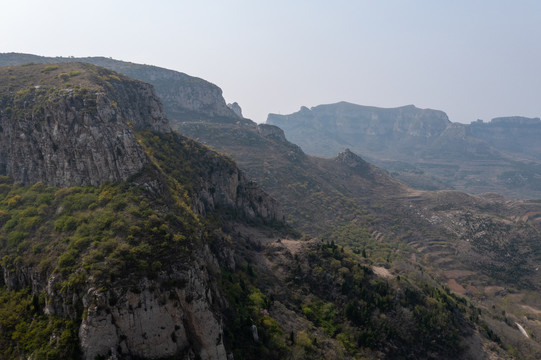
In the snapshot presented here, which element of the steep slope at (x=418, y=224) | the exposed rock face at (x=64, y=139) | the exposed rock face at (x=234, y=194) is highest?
the exposed rock face at (x=64, y=139)

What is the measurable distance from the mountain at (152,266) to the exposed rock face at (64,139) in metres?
0.25

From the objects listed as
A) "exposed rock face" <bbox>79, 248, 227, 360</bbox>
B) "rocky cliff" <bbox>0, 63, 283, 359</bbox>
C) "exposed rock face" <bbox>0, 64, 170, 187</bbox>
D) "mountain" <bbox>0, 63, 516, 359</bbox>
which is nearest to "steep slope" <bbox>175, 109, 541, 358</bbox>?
"mountain" <bbox>0, 63, 516, 359</bbox>

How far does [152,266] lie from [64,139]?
121 ft

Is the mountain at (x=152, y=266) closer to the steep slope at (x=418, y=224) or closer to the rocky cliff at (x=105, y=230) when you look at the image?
the rocky cliff at (x=105, y=230)

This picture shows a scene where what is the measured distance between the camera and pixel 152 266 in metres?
34.1

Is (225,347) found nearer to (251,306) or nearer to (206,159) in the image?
(251,306)

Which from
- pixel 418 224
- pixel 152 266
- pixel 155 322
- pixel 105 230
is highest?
pixel 105 230

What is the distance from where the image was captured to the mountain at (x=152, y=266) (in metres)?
31.7

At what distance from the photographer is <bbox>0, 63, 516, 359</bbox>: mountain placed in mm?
31656

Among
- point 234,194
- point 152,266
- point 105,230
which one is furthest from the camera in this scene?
point 234,194

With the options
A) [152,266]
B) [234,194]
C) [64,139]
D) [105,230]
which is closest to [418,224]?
[234,194]

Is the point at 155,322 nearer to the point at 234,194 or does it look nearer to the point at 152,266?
the point at 152,266

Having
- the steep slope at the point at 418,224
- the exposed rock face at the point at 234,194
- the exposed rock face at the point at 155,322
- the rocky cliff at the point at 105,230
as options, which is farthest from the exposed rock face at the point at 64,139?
the steep slope at the point at 418,224

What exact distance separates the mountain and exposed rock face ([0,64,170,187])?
0.25 meters
